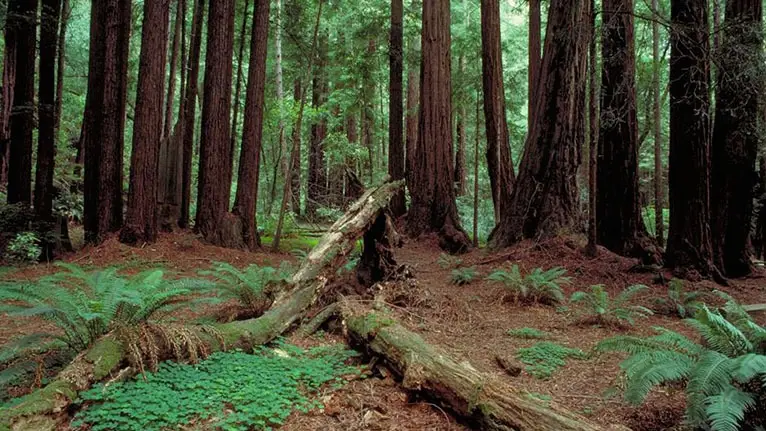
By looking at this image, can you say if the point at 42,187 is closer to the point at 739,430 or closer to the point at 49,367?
the point at 49,367

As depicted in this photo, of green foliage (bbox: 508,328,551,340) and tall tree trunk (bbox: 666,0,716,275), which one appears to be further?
tall tree trunk (bbox: 666,0,716,275)

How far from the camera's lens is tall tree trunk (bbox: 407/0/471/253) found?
12125mm

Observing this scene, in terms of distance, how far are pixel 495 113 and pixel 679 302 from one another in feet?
24.4

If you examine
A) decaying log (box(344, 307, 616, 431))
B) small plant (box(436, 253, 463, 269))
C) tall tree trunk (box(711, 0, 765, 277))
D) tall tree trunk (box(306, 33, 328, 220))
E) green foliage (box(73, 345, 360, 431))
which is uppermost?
tall tree trunk (box(306, 33, 328, 220))

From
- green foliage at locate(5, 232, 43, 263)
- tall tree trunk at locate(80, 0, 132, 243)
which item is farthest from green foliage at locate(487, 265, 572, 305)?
green foliage at locate(5, 232, 43, 263)

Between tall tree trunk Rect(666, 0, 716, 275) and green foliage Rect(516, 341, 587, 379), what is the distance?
4.24 metres

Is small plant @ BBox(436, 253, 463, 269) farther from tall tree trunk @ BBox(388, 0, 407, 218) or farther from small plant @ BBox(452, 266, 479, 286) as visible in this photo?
tall tree trunk @ BBox(388, 0, 407, 218)

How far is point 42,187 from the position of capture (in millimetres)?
10000

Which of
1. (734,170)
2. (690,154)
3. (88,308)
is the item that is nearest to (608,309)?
(690,154)

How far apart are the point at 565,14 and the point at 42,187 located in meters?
11.0

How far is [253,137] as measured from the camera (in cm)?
1081

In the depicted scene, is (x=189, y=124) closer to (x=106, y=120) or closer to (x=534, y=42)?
(x=106, y=120)

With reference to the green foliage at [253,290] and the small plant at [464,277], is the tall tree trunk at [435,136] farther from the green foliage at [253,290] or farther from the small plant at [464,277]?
the green foliage at [253,290]

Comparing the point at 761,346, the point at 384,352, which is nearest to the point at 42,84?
the point at 384,352
